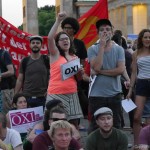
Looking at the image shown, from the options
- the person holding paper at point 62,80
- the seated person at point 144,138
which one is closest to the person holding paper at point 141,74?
the person holding paper at point 62,80

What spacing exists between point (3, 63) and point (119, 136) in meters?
3.64

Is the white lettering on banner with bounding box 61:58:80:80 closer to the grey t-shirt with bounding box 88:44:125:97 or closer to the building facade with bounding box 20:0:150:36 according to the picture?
the grey t-shirt with bounding box 88:44:125:97

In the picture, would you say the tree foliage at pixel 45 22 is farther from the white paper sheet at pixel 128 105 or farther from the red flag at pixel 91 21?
the white paper sheet at pixel 128 105

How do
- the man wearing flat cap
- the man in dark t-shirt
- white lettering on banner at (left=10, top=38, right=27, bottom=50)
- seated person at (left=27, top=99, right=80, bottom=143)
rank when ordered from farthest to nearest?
white lettering on banner at (left=10, top=38, right=27, bottom=50) → the man in dark t-shirt → the man wearing flat cap → seated person at (left=27, top=99, right=80, bottom=143)

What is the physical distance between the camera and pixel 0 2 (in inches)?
1998

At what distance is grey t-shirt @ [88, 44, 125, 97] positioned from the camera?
8969 millimetres

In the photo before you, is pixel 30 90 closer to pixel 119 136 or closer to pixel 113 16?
pixel 119 136

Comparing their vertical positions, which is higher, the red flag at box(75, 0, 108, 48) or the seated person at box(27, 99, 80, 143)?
the red flag at box(75, 0, 108, 48)

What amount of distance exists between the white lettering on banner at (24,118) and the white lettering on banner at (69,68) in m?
0.78

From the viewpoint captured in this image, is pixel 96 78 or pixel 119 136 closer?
pixel 119 136

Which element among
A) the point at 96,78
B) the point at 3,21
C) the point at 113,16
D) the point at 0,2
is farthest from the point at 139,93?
the point at 113,16

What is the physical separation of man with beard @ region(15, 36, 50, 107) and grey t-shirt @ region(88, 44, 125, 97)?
165 centimetres

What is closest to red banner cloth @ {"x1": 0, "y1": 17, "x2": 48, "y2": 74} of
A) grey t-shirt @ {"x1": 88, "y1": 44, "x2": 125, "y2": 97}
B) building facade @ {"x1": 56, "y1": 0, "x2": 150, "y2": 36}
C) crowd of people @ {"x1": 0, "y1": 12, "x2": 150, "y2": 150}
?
crowd of people @ {"x1": 0, "y1": 12, "x2": 150, "y2": 150}

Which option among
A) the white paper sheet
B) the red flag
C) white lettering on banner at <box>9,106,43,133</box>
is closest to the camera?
the white paper sheet
